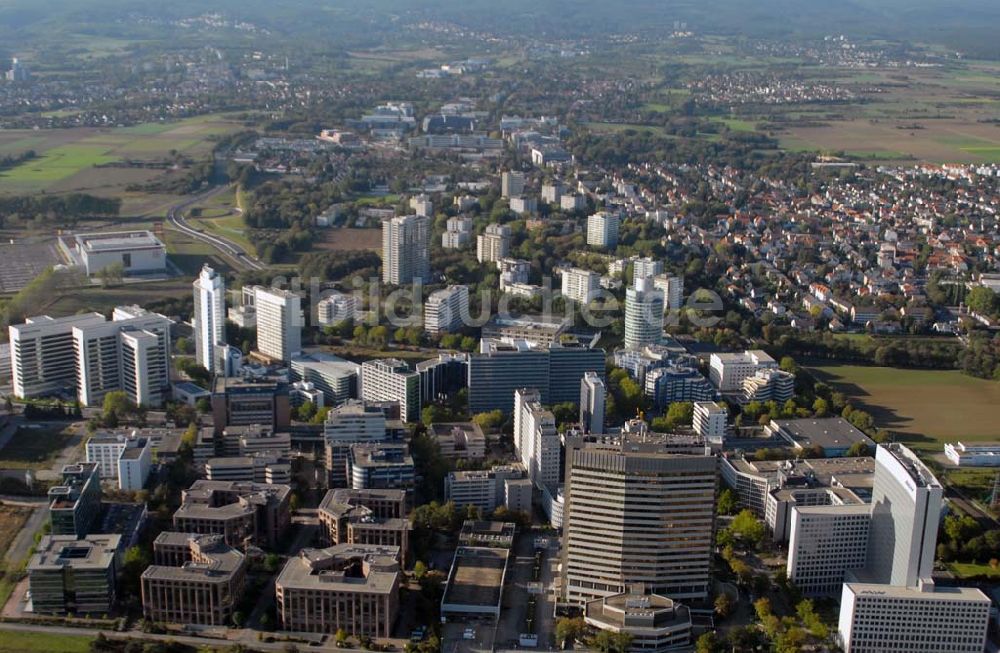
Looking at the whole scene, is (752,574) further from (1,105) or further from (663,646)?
(1,105)

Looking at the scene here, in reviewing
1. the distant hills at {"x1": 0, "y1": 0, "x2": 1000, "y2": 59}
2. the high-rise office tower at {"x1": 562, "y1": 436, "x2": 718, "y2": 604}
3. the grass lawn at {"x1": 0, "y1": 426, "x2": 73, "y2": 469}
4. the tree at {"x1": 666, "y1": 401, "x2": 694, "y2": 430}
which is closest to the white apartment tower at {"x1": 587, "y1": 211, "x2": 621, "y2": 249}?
the tree at {"x1": 666, "y1": 401, "x2": 694, "y2": 430}

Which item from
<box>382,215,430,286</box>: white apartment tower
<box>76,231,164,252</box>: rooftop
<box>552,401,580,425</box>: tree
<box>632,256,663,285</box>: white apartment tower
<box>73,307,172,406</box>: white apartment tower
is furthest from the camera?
<box>76,231,164,252</box>: rooftop

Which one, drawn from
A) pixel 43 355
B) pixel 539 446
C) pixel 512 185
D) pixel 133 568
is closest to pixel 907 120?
pixel 512 185

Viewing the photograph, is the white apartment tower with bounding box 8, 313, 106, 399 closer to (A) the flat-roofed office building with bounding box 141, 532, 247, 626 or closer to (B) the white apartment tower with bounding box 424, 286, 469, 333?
(B) the white apartment tower with bounding box 424, 286, 469, 333

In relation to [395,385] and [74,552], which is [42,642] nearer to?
[74,552]

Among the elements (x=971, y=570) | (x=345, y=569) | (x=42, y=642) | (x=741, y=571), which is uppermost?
(x=345, y=569)
